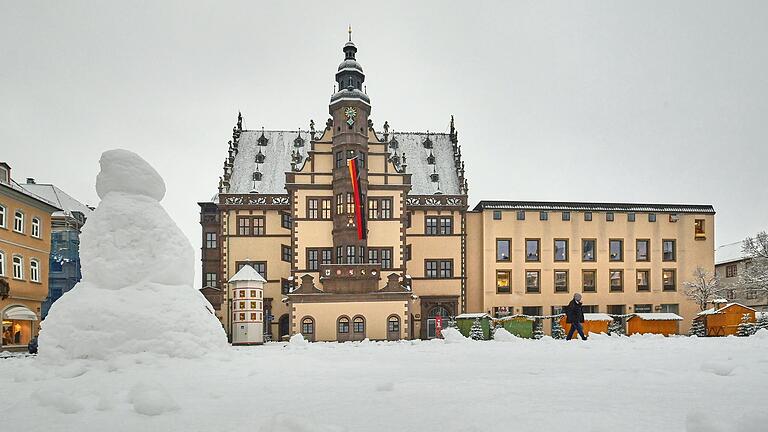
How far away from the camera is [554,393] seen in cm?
672

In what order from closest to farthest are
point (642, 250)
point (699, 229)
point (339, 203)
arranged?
point (339, 203) → point (642, 250) → point (699, 229)

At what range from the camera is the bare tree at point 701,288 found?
4509cm

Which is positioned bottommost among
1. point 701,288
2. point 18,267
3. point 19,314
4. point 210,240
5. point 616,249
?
point 19,314

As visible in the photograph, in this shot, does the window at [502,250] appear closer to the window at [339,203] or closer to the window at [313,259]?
the window at [339,203]

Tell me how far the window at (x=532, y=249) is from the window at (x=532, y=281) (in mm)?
1182

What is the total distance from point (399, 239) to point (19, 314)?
24.9m

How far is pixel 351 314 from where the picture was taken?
3600cm

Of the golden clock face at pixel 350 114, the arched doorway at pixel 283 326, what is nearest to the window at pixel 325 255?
the arched doorway at pixel 283 326

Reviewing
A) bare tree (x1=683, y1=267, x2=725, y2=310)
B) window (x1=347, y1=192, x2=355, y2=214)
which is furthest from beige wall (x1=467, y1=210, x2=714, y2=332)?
window (x1=347, y1=192, x2=355, y2=214)

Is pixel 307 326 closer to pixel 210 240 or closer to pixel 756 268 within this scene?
pixel 210 240

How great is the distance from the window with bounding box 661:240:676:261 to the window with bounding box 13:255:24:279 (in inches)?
1926

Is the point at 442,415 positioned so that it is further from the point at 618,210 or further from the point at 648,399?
the point at 618,210

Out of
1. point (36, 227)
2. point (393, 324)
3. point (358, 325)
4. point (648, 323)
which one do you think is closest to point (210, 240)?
point (36, 227)

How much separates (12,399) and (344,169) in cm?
3348
